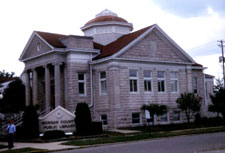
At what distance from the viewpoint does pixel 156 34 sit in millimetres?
34750

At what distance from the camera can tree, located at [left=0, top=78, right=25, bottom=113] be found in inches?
1467

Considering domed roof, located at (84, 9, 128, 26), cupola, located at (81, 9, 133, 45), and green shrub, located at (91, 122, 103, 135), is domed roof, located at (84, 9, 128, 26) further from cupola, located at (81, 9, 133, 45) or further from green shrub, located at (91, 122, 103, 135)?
green shrub, located at (91, 122, 103, 135)

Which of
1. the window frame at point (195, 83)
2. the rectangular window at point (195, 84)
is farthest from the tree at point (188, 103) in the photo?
the rectangular window at point (195, 84)

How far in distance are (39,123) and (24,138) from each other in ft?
5.28

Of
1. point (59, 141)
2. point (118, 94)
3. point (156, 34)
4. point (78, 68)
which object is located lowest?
point (59, 141)

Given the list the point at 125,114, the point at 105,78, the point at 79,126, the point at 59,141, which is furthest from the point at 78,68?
the point at 59,141

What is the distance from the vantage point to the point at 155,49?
34.6 m

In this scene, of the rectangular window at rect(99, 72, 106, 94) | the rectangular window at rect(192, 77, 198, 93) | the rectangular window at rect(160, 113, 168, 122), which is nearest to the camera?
the rectangular window at rect(99, 72, 106, 94)

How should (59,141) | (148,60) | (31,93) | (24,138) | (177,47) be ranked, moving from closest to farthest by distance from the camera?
(59,141), (24,138), (148,60), (177,47), (31,93)

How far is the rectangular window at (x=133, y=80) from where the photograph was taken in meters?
32.7

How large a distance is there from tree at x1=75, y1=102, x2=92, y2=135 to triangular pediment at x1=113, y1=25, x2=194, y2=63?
21.3ft

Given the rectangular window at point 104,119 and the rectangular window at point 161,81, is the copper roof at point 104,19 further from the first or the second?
the rectangular window at point 104,119

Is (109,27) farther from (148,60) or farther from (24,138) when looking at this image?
(24,138)

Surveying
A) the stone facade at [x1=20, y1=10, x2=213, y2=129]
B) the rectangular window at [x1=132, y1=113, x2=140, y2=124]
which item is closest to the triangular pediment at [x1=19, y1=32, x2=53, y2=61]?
the stone facade at [x1=20, y1=10, x2=213, y2=129]
